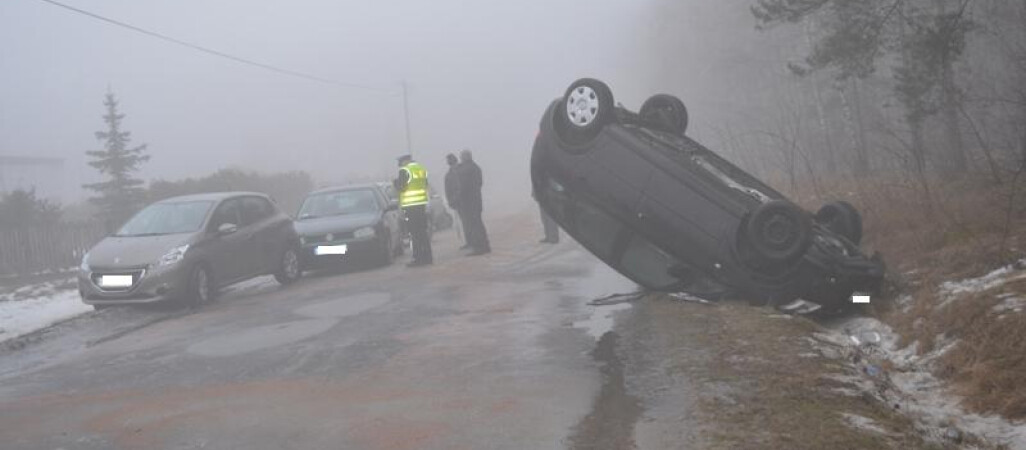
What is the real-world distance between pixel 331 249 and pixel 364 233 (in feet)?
1.99

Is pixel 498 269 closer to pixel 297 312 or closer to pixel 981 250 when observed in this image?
pixel 297 312

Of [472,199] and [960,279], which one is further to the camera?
[472,199]

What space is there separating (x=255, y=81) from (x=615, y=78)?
61119mm

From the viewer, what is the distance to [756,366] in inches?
235

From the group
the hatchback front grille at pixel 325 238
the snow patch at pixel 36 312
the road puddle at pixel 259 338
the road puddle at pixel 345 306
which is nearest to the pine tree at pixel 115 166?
the snow patch at pixel 36 312

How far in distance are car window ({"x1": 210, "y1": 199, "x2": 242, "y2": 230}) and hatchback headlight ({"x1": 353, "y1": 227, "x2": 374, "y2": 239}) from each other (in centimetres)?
205

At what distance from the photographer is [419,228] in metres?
14.4

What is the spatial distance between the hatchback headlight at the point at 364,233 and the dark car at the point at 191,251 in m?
0.97

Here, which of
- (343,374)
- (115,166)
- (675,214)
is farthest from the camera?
(115,166)

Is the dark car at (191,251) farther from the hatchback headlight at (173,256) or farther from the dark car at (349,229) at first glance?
the dark car at (349,229)

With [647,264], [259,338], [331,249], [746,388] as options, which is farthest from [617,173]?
[331,249]

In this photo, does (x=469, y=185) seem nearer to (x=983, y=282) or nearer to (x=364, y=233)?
(x=364, y=233)

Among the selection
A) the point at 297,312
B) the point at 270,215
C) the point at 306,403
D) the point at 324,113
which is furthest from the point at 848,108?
the point at 324,113

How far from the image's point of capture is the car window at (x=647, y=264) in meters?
8.41
